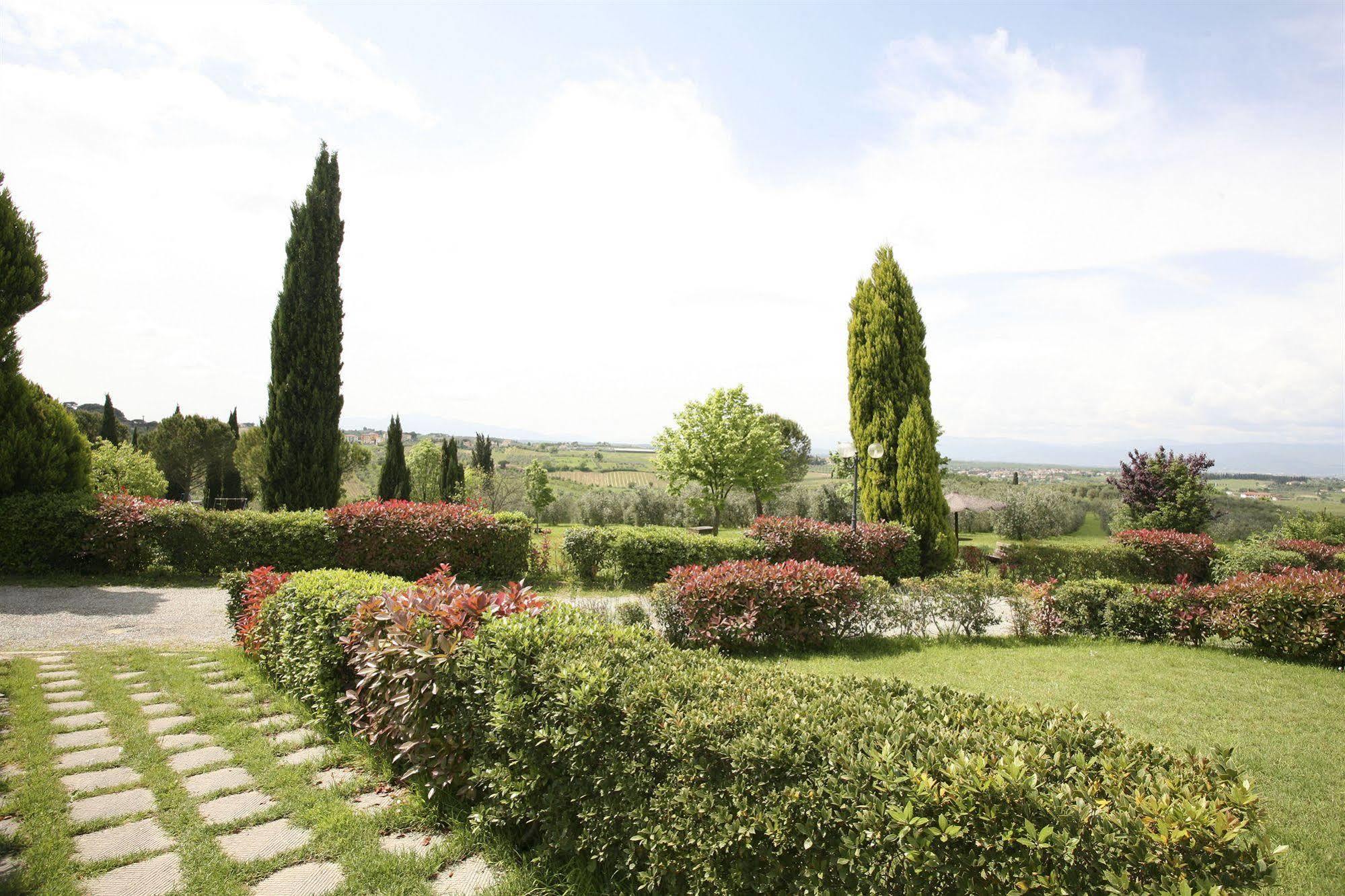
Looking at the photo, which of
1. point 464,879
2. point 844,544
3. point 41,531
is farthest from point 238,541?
point 844,544

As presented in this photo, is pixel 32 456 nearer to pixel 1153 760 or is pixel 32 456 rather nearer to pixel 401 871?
pixel 401 871

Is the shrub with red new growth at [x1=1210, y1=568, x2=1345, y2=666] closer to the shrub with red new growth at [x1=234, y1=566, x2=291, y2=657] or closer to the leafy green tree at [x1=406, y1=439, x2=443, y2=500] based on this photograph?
the shrub with red new growth at [x1=234, y1=566, x2=291, y2=657]

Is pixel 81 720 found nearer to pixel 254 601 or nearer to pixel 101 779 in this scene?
pixel 101 779

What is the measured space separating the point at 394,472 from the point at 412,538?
61.2 feet

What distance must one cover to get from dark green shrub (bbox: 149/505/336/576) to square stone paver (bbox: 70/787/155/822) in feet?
26.2

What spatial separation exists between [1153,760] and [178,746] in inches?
206

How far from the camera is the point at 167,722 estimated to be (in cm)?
443

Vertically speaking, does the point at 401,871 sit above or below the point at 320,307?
below

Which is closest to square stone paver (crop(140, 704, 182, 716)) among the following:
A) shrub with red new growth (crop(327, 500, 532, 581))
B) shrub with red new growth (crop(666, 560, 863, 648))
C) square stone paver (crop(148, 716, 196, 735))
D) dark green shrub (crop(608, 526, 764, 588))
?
square stone paver (crop(148, 716, 196, 735))

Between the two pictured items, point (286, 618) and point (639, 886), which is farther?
point (286, 618)

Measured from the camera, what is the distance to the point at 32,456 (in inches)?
417

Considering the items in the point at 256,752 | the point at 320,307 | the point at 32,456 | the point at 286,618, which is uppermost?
the point at 320,307

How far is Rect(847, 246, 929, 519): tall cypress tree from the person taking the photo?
13453mm

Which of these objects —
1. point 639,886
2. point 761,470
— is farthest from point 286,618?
point 761,470
